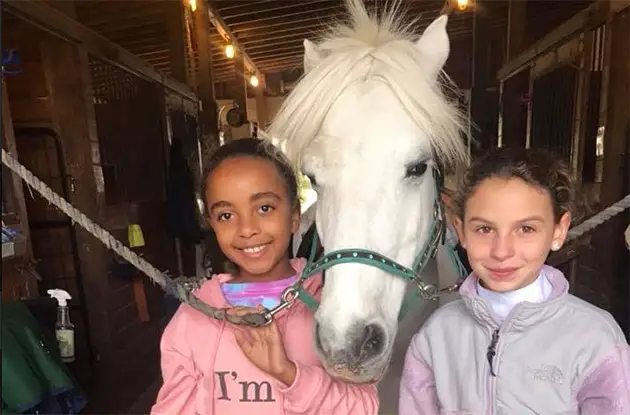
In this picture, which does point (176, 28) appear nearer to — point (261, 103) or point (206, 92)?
point (206, 92)

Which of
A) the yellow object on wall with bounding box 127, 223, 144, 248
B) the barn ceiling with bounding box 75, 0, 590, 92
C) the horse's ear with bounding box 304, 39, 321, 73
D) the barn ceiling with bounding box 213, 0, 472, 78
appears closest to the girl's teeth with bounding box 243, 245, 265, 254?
the horse's ear with bounding box 304, 39, 321, 73

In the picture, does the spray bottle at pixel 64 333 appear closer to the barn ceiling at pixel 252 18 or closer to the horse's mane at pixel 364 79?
the horse's mane at pixel 364 79

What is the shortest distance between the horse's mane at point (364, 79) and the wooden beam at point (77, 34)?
52.3 inches

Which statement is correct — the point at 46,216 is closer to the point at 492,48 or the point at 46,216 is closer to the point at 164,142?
the point at 164,142

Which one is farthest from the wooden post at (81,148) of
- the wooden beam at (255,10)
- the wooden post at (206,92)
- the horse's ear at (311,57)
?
the wooden beam at (255,10)

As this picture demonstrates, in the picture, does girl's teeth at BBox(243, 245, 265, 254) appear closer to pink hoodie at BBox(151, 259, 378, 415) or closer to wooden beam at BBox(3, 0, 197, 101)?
pink hoodie at BBox(151, 259, 378, 415)

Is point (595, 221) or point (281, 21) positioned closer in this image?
point (595, 221)

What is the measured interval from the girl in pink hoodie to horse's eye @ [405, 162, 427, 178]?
0.24m

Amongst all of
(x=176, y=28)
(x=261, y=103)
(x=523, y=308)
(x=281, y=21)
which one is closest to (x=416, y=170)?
(x=523, y=308)

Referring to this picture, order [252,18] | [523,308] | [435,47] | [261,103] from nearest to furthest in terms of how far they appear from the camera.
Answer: [523,308]
[435,47]
[252,18]
[261,103]

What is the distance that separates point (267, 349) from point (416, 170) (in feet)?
1.42

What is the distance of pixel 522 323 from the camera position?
841mm

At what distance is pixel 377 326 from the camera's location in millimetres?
873

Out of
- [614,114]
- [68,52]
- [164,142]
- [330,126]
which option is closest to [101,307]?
[68,52]
